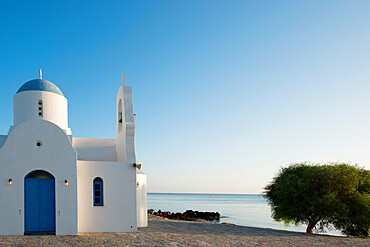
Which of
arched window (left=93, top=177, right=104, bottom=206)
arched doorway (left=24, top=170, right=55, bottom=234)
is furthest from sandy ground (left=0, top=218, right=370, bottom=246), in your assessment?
arched window (left=93, top=177, right=104, bottom=206)

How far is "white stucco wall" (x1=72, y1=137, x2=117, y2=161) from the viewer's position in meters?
17.8

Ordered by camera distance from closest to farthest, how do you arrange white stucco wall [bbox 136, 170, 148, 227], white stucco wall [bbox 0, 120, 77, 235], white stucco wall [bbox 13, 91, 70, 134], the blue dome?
white stucco wall [bbox 0, 120, 77, 235] → white stucco wall [bbox 13, 91, 70, 134] → the blue dome → white stucco wall [bbox 136, 170, 148, 227]

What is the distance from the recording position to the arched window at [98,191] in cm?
1511

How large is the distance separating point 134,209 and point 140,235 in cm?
147

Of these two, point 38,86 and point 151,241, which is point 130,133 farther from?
point 38,86

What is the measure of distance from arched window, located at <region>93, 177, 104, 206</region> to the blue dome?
626 centimetres

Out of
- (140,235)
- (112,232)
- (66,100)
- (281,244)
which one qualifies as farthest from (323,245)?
(66,100)

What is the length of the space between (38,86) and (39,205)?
278 inches

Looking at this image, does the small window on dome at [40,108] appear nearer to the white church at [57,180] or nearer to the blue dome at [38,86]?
the white church at [57,180]

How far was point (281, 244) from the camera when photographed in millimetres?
13336

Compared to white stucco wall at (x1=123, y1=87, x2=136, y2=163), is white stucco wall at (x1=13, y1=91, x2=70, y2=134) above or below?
above

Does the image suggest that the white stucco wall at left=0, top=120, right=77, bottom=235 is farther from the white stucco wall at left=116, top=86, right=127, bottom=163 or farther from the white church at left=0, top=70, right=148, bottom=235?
the white stucco wall at left=116, top=86, right=127, bottom=163

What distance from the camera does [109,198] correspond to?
15133mm

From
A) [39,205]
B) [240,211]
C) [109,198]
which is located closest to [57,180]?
[39,205]
